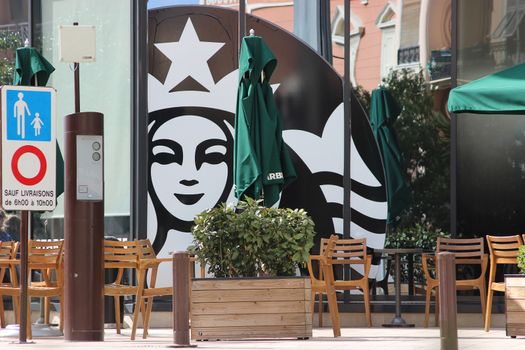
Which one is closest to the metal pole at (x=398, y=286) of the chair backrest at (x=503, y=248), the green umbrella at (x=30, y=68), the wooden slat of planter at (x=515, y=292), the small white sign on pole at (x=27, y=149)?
the chair backrest at (x=503, y=248)

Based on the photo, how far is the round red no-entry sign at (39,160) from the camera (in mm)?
9555

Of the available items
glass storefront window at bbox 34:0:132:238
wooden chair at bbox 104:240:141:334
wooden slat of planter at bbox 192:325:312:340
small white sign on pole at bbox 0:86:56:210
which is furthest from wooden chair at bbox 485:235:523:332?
glass storefront window at bbox 34:0:132:238

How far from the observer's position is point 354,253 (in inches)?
518

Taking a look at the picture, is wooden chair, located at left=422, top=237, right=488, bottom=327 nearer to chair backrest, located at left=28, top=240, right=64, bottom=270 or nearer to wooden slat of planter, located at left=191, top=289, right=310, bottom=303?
wooden slat of planter, located at left=191, top=289, right=310, bottom=303

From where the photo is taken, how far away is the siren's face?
557 inches

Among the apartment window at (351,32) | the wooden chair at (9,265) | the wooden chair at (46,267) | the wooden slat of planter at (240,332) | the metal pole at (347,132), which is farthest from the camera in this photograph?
the apartment window at (351,32)

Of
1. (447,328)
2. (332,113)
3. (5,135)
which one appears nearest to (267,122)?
(332,113)

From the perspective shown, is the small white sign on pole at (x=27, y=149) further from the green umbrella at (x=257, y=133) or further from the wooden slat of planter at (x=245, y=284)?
the green umbrella at (x=257, y=133)

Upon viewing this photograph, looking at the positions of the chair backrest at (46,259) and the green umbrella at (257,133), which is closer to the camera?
the chair backrest at (46,259)

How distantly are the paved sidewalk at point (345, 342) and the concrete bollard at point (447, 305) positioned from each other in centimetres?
140

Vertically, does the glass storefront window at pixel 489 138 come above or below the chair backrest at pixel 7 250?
above

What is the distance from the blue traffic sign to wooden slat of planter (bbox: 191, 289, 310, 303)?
185cm

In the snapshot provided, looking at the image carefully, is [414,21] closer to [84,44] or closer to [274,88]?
[274,88]

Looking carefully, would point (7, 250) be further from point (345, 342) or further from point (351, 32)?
point (351, 32)
